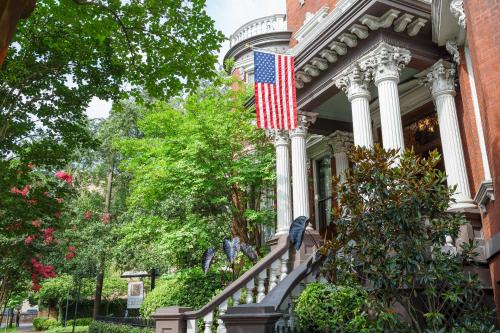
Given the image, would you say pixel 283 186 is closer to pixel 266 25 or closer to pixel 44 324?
pixel 266 25

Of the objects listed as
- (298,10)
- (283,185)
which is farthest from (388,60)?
(298,10)

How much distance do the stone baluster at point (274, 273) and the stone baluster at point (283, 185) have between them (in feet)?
7.48

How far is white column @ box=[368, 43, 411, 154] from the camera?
33.0ft

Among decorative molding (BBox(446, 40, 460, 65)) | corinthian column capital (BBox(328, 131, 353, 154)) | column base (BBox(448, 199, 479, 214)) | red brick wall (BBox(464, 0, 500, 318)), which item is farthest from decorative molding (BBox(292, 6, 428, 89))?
corinthian column capital (BBox(328, 131, 353, 154))

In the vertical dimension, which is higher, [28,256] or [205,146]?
[205,146]

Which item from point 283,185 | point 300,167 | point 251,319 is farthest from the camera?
point 283,185

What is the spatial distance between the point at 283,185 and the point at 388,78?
4725mm

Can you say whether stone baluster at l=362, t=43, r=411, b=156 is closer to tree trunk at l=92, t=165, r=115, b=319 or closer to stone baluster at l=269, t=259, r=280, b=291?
stone baluster at l=269, t=259, r=280, b=291

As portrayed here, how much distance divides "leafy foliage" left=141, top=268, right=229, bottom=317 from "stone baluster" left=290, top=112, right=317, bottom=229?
3040 millimetres

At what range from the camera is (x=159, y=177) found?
14.7 meters

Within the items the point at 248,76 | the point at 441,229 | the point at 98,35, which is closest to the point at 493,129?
the point at 441,229

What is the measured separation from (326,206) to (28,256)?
13.5m

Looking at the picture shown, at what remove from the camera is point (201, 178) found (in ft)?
47.2

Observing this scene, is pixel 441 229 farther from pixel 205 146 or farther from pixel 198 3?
pixel 205 146
